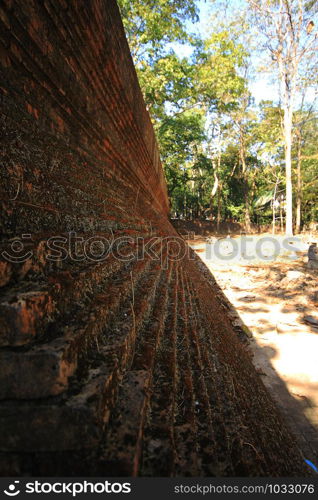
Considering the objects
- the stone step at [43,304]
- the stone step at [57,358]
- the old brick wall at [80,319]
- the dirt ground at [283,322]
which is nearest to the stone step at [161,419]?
the old brick wall at [80,319]

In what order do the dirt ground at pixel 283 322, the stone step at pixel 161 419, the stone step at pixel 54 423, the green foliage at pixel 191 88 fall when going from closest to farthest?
the stone step at pixel 54 423, the stone step at pixel 161 419, the dirt ground at pixel 283 322, the green foliage at pixel 191 88

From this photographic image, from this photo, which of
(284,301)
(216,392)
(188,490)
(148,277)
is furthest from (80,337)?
(284,301)

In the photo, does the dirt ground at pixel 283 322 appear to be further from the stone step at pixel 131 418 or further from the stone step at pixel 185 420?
the stone step at pixel 131 418

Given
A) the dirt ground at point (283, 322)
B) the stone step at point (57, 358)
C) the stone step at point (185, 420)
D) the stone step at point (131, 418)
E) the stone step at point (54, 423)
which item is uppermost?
the stone step at point (57, 358)

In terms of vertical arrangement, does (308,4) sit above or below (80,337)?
above

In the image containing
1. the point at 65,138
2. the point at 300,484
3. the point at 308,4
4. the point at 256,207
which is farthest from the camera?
the point at 256,207

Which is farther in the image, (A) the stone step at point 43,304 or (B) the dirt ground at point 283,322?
(B) the dirt ground at point 283,322

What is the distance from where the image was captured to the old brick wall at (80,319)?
2.39 feet

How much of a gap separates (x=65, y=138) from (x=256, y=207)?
31059 mm

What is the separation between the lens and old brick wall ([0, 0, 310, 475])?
73cm

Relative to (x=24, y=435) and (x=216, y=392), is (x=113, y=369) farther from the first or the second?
(x=216, y=392)

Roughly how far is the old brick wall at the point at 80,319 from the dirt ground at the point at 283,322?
6.42 ft

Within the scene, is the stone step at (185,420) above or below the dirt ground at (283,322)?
above

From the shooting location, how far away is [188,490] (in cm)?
89
